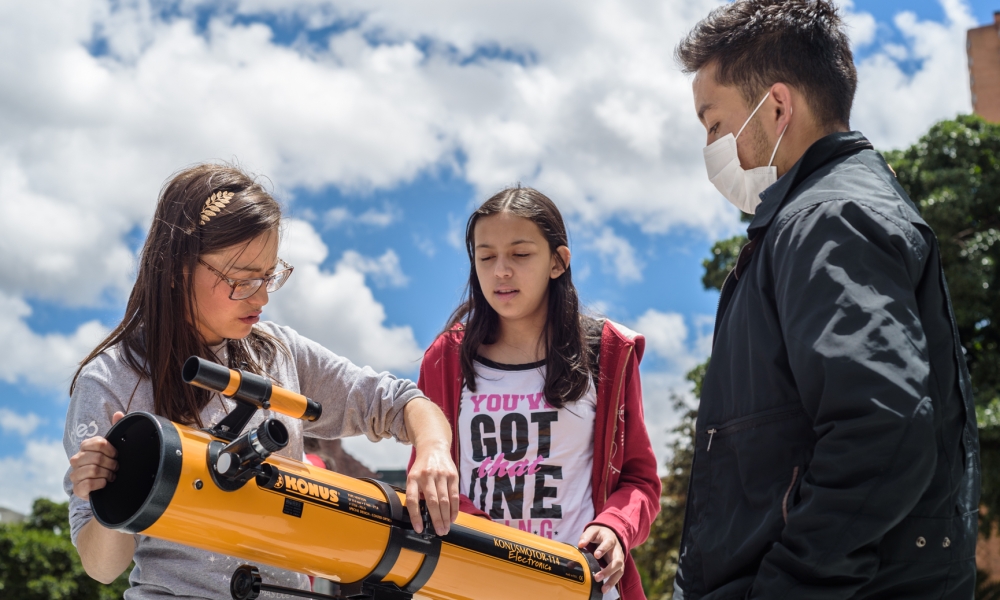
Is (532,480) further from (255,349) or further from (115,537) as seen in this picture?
(115,537)

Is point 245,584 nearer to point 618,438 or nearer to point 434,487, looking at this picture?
point 434,487

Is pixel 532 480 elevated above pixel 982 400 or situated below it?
below

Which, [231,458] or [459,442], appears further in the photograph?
[459,442]

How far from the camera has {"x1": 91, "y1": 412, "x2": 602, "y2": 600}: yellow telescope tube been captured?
2486 millimetres

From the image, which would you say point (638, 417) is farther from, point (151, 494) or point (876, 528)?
point (151, 494)

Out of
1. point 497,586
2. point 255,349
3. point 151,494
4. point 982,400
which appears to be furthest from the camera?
point 982,400

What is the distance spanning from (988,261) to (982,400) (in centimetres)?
243

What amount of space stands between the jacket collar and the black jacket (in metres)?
0.02

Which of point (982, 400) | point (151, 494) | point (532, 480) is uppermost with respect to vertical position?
point (982, 400)

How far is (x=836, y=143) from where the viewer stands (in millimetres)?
2689

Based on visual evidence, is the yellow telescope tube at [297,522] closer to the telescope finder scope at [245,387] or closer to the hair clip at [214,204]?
the telescope finder scope at [245,387]

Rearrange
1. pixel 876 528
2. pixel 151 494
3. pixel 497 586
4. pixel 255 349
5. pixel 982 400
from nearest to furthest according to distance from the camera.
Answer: pixel 876 528 < pixel 151 494 < pixel 497 586 < pixel 255 349 < pixel 982 400

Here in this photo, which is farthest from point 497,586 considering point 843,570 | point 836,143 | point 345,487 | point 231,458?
point 836,143

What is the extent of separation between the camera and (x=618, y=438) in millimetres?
4156
